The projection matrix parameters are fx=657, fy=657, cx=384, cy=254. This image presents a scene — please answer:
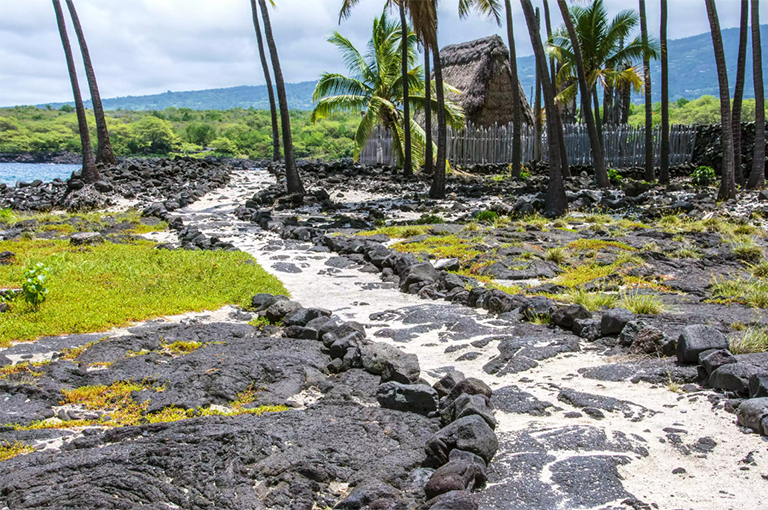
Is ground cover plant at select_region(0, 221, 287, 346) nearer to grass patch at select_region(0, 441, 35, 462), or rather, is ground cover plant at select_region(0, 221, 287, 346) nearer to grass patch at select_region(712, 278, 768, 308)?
grass patch at select_region(0, 441, 35, 462)

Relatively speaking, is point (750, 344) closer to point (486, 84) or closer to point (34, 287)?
point (34, 287)

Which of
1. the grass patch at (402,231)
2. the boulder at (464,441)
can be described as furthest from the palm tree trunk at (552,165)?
the boulder at (464,441)

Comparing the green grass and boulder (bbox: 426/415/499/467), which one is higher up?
the green grass

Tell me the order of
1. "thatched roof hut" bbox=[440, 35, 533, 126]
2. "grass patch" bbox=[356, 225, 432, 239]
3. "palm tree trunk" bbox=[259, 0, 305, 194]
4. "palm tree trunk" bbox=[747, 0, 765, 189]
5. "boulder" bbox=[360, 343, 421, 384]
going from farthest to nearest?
"thatched roof hut" bbox=[440, 35, 533, 126], "palm tree trunk" bbox=[259, 0, 305, 194], "palm tree trunk" bbox=[747, 0, 765, 189], "grass patch" bbox=[356, 225, 432, 239], "boulder" bbox=[360, 343, 421, 384]

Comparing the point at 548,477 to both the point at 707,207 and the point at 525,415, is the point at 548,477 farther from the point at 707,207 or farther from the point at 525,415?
the point at 707,207

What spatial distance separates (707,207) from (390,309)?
10657mm

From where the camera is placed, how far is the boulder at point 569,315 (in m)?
6.32

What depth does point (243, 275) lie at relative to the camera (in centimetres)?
903

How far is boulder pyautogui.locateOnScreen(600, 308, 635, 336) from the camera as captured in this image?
19.3 ft

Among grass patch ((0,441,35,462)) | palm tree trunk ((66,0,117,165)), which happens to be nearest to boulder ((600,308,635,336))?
grass patch ((0,441,35,462))

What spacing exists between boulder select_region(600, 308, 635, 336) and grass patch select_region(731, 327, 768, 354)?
0.89 metres

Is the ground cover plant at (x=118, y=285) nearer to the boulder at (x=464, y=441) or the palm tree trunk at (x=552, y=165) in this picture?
the boulder at (x=464, y=441)

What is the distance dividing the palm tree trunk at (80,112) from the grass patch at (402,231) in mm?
10437

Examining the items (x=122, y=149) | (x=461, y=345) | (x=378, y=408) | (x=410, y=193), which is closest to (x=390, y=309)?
(x=461, y=345)
